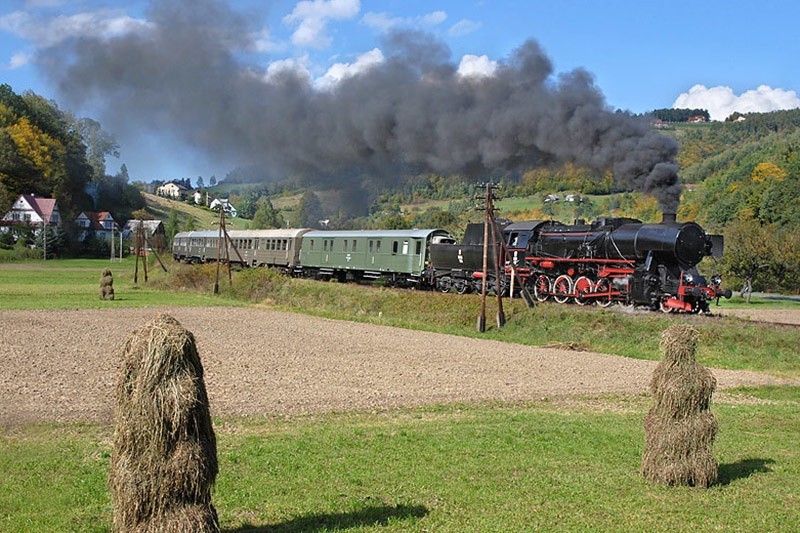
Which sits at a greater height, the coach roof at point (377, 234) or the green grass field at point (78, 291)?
the coach roof at point (377, 234)

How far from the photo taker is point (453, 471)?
9.36 m

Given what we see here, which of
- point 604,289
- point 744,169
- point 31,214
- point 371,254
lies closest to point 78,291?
point 371,254

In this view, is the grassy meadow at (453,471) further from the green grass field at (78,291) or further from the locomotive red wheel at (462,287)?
the green grass field at (78,291)

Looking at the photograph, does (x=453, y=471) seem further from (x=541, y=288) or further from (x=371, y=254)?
(x=371, y=254)

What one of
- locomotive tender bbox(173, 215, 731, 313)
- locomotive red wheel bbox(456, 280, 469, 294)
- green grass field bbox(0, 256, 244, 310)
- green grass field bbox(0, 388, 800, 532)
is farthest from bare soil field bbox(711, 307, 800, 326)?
green grass field bbox(0, 256, 244, 310)

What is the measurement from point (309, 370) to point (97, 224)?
368ft

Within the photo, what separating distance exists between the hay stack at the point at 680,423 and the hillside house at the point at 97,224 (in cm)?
11459

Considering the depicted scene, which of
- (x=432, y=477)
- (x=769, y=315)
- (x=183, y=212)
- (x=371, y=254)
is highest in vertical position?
(x=183, y=212)

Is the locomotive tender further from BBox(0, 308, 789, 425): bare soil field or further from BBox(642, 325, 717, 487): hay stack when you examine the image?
BBox(642, 325, 717, 487): hay stack

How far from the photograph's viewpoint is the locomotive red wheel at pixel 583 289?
2944 centimetres

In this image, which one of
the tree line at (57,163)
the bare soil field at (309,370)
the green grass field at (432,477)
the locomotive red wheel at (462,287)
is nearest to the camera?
the green grass field at (432,477)

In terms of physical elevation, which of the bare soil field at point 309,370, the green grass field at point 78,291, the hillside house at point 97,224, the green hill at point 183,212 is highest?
the green hill at point 183,212

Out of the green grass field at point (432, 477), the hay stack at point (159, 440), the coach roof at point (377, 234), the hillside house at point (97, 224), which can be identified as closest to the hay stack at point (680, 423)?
Result: the green grass field at point (432, 477)

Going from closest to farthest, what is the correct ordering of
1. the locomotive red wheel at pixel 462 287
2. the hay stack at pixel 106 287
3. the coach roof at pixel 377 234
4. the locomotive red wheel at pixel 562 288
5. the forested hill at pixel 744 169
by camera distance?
1. the locomotive red wheel at pixel 562 288
2. the locomotive red wheel at pixel 462 287
3. the coach roof at pixel 377 234
4. the hay stack at pixel 106 287
5. the forested hill at pixel 744 169
